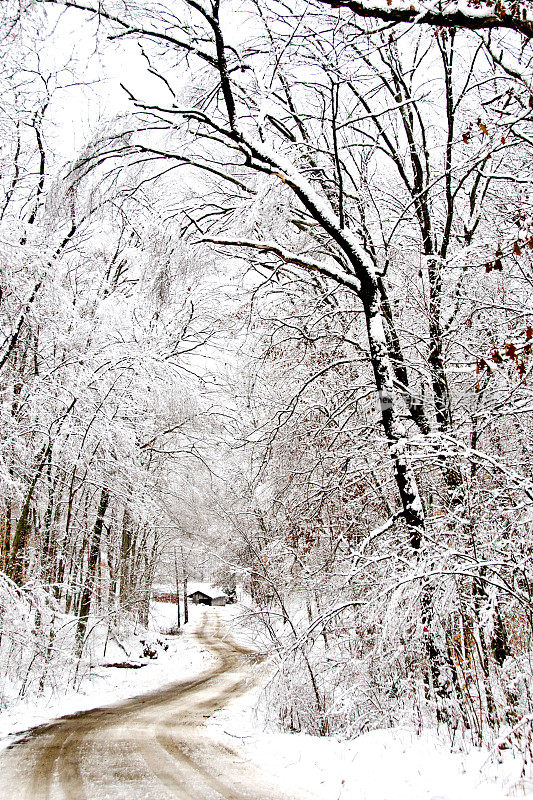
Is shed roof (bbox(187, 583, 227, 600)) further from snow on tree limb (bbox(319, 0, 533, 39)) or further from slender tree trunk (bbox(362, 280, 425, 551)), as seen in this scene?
snow on tree limb (bbox(319, 0, 533, 39))

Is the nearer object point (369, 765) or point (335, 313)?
point (369, 765)

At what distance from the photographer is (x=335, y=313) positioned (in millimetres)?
7215

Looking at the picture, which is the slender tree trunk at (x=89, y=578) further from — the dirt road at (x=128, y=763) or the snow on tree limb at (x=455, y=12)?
the snow on tree limb at (x=455, y=12)

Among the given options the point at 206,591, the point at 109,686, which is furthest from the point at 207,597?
the point at 109,686

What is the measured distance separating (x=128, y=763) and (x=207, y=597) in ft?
213

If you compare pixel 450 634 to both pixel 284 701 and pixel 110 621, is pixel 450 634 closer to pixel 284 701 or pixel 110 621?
pixel 284 701

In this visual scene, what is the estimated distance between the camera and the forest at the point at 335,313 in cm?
471

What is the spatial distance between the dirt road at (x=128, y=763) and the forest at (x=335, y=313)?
1.37 metres

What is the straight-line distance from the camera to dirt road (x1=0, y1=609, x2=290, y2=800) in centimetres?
452

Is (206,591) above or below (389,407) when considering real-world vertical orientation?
below

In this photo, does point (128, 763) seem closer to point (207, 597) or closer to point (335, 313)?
point (335, 313)

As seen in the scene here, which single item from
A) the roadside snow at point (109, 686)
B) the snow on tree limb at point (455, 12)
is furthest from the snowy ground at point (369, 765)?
the snow on tree limb at point (455, 12)

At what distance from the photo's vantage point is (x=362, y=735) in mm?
5453

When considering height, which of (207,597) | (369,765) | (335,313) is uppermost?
(335,313)
